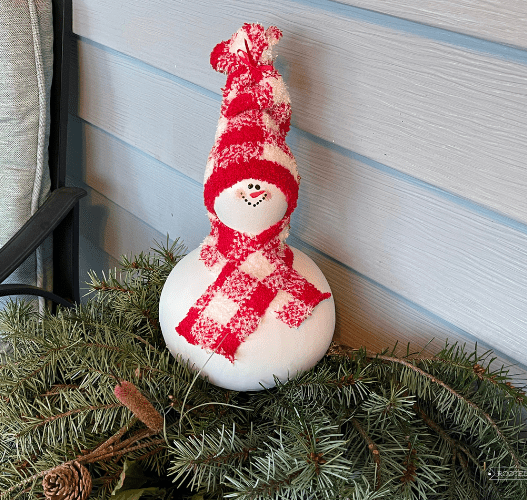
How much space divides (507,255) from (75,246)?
785 mm

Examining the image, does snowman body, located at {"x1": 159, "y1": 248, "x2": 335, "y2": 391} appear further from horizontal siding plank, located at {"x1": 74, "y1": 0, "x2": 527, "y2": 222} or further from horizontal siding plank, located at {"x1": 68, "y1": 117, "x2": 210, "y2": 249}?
horizontal siding plank, located at {"x1": 68, "y1": 117, "x2": 210, "y2": 249}

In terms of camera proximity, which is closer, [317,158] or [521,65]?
[521,65]

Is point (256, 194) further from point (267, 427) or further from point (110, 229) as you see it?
point (110, 229)

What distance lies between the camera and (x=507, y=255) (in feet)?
1.73

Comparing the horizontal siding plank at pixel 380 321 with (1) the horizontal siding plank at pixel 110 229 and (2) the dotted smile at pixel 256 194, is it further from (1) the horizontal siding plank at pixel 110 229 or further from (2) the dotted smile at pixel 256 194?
(1) the horizontal siding plank at pixel 110 229

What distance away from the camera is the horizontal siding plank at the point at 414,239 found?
0.54 meters

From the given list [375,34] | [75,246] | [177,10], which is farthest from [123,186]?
[375,34]

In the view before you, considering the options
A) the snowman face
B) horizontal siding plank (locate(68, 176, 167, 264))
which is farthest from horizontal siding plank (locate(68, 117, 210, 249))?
the snowman face

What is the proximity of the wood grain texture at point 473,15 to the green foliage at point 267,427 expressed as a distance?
1.04 feet

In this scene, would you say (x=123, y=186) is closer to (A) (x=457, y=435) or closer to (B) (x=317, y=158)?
(B) (x=317, y=158)

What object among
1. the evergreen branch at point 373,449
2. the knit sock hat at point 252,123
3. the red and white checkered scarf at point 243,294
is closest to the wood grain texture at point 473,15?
the knit sock hat at point 252,123

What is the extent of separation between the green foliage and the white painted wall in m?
0.08

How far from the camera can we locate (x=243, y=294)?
20.6 inches

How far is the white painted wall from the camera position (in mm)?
489
